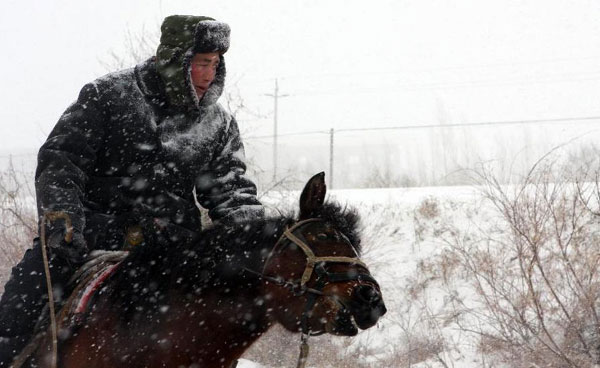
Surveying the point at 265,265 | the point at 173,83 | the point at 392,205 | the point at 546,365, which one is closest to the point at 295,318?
the point at 265,265

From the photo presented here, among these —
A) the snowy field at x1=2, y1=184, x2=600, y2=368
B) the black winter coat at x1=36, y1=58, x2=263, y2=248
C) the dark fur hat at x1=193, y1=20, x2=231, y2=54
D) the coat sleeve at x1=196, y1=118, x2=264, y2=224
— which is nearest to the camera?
the black winter coat at x1=36, y1=58, x2=263, y2=248

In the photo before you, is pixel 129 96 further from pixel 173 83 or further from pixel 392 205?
pixel 392 205

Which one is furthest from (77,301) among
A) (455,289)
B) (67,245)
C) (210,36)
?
(455,289)

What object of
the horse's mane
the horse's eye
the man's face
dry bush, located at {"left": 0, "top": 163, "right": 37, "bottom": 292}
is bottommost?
dry bush, located at {"left": 0, "top": 163, "right": 37, "bottom": 292}

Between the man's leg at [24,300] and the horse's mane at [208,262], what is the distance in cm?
35

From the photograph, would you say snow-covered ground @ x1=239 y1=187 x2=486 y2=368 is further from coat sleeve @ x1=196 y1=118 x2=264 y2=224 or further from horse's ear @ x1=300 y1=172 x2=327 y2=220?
horse's ear @ x1=300 y1=172 x2=327 y2=220

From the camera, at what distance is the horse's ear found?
227 centimetres

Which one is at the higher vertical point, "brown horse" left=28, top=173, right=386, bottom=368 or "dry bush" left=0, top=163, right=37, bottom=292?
"brown horse" left=28, top=173, right=386, bottom=368

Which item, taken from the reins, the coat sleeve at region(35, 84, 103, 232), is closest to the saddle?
the reins

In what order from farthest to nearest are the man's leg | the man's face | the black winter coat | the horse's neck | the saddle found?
1. the man's face
2. the black winter coat
3. the man's leg
4. the saddle
5. the horse's neck

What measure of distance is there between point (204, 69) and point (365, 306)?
4.97 ft

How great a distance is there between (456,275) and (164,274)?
9.63m

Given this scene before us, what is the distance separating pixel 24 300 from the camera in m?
2.58

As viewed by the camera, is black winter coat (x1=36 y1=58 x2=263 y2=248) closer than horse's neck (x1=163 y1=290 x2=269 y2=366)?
No
